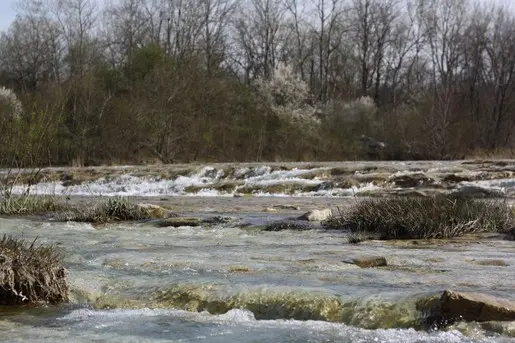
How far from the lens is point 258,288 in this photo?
5.95 m

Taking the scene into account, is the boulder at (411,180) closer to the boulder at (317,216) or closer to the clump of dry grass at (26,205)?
the boulder at (317,216)

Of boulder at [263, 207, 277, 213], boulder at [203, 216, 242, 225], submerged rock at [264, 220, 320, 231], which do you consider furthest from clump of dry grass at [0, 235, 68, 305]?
boulder at [263, 207, 277, 213]

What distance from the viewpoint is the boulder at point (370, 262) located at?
7.31 meters

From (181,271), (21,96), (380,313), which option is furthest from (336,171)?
(21,96)

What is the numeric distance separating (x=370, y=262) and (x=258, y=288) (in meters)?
1.92

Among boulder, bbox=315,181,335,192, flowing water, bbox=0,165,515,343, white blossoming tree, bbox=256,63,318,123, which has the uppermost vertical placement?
white blossoming tree, bbox=256,63,318,123

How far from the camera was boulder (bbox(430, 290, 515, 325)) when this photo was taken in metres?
4.78

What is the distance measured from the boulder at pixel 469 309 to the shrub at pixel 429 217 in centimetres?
482

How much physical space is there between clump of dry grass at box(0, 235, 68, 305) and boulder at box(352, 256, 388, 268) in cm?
319

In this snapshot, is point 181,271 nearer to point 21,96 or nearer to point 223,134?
point 223,134

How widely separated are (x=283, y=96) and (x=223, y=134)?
741 cm

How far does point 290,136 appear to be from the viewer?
42.0 meters

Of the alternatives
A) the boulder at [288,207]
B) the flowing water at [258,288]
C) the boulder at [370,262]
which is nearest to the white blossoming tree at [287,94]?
the boulder at [288,207]

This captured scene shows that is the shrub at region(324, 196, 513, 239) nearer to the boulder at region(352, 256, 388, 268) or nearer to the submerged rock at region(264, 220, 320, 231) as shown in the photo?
the submerged rock at region(264, 220, 320, 231)
